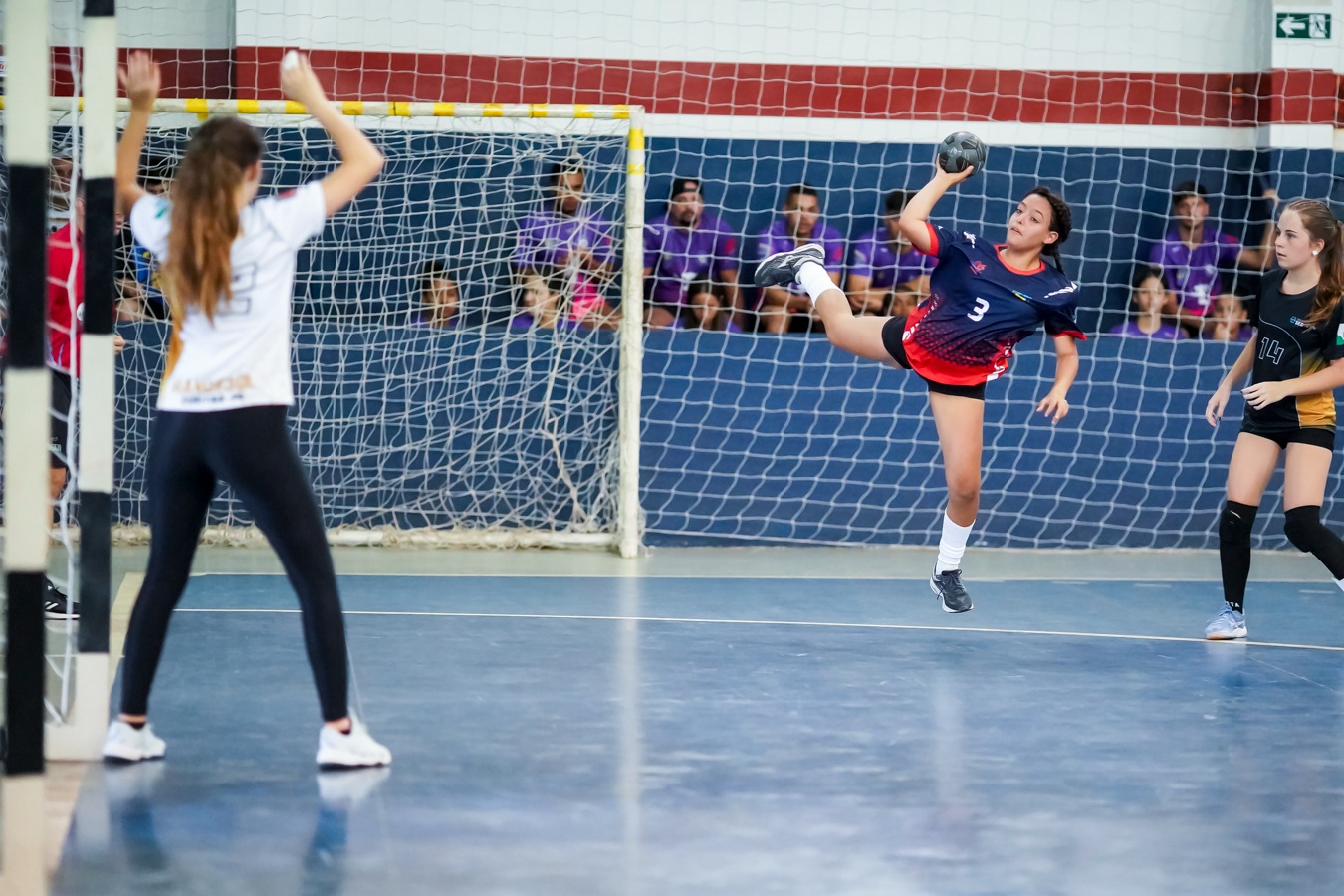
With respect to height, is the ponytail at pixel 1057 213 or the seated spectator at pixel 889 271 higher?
the ponytail at pixel 1057 213

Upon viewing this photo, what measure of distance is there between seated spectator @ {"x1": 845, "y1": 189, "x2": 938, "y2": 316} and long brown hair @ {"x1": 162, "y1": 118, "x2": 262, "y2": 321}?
5.98 meters

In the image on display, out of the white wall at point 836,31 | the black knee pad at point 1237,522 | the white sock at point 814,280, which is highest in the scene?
the white wall at point 836,31

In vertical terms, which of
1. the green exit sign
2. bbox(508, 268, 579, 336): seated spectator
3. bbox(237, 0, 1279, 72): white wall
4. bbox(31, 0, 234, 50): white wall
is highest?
the green exit sign

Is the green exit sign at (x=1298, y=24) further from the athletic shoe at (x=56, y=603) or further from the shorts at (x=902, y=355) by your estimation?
the athletic shoe at (x=56, y=603)

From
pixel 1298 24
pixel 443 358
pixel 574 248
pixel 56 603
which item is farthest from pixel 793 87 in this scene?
pixel 56 603

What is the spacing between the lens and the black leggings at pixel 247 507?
149 inches

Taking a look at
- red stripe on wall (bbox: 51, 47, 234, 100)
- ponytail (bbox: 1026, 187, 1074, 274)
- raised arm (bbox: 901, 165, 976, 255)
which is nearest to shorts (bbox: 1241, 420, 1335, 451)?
ponytail (bbox: 1026, 187, 1074, 274)

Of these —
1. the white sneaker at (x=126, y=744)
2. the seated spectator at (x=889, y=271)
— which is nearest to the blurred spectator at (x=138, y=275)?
the seated spectator at (x=889, y=271)

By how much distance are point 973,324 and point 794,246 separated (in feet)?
11.0

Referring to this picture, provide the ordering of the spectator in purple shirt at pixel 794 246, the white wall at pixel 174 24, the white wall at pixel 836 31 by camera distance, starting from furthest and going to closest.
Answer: the white wall at pixel 836 31, the white wall at pixel 174 24, the spectator in purple shirt at pixel 794 246

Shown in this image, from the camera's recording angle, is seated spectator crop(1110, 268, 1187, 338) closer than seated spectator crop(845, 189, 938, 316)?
No

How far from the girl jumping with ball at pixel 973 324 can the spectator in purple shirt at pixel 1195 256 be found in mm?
3834

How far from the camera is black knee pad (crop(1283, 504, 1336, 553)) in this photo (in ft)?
20.5

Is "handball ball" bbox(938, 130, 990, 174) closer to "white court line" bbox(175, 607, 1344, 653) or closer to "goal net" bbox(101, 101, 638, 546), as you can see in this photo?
"white court line" bbox(175, 607, 1344, 653)
